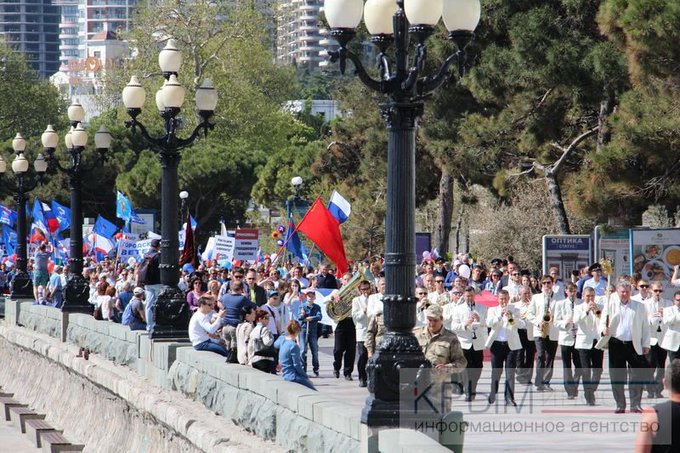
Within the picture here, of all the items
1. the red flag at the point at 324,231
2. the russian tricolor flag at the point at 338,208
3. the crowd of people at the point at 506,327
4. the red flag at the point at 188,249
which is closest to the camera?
the crowd of people at the point at 506,327

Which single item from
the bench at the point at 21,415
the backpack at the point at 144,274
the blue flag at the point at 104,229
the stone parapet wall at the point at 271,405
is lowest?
the bench at the point at 21,415

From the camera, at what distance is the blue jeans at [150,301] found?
724 inches

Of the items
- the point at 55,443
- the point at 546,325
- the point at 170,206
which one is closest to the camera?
the point at 170,206

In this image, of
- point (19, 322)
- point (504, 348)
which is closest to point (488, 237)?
point (19, 322)

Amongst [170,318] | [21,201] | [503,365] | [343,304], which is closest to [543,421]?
[503,365]

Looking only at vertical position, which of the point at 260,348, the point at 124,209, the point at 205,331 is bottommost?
the point at 260,348

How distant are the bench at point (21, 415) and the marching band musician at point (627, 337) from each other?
34.8 ft

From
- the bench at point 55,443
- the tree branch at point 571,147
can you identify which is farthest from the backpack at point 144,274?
the tree branch at point 571,147

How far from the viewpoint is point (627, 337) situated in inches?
730

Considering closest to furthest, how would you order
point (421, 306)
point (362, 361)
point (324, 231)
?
point (421, 306) < point (362, 361) < point (324, 231)

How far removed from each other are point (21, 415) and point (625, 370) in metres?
11.2

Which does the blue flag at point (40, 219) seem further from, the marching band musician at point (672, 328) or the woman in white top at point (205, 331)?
the marching band musician at point (672, 328)

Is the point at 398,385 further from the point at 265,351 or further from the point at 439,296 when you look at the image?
the point at 439,296

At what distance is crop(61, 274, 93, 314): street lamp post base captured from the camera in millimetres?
24719
